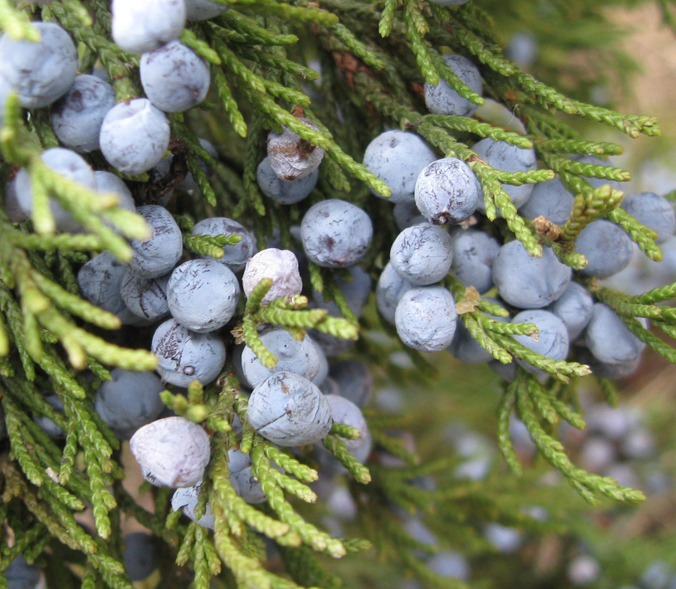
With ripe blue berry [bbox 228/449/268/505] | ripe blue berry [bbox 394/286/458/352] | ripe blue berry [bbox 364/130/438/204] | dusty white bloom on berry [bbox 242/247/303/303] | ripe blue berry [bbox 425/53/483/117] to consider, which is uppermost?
ripe blue berry [bbox 425/53/483/117]

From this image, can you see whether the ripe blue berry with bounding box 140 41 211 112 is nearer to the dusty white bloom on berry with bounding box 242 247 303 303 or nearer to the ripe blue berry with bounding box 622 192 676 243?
the dusty white bloom on berry with bounding box 242 247 303 303

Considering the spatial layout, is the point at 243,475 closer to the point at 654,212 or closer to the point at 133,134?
the point at 133,134

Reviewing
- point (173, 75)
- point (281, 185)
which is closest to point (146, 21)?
point (173, 75)

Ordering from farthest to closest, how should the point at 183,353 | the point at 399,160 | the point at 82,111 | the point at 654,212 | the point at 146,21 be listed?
the point at 654,212
the point at 399,160
the point at 183,353
the point at 82,111
the point at 146,21

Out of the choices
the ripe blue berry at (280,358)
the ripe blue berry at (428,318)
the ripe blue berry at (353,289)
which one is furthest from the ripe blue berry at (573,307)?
the ripe blue berry at (280,358)

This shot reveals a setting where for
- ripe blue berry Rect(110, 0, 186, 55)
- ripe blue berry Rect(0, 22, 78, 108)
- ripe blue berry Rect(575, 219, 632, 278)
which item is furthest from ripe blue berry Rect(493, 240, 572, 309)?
ripe blue berry Rect(0, 22, 78, 108)

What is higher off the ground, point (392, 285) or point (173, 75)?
point (173, 75)
